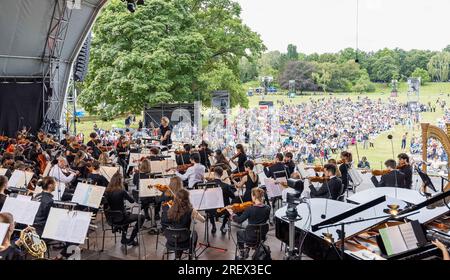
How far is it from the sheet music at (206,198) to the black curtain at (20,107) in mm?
15138

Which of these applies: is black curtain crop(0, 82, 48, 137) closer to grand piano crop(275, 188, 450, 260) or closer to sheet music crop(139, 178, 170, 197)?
sheet music crop(139, 178, 170, 197)

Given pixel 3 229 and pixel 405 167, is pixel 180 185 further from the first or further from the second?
pixel 405 167

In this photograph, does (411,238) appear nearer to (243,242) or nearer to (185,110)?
(243,242)

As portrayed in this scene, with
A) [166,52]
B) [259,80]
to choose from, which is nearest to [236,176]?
[166,52]

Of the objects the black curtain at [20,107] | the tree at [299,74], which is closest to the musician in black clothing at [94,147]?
the black curtain at [20,107]

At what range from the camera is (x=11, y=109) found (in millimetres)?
19281

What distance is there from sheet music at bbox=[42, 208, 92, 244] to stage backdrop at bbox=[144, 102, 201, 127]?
16.9 metres

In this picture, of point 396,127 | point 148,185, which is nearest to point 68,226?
point 148,185

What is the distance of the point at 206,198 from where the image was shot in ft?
24.0

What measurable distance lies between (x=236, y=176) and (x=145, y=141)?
6731mm

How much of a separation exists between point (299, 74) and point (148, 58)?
63.6ft

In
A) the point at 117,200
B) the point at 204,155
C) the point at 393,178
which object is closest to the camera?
the point at 117,200

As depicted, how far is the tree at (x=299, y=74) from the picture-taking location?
3775 cm

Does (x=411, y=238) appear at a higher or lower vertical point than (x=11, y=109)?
lower
